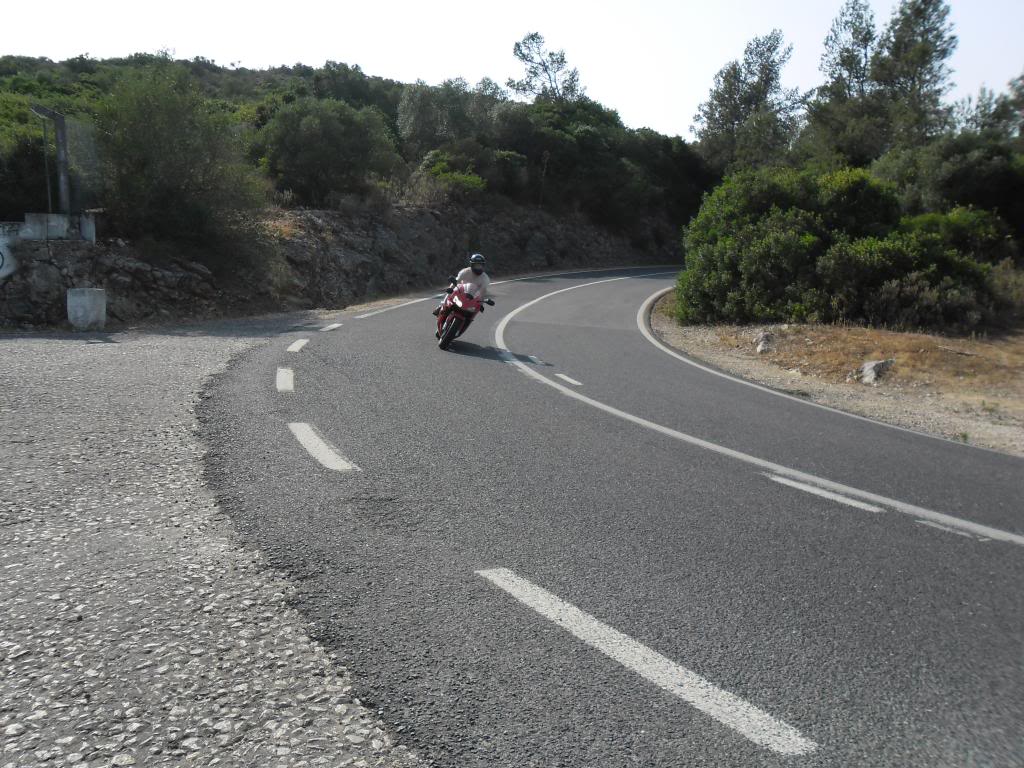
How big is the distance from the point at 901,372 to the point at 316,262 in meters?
17.6

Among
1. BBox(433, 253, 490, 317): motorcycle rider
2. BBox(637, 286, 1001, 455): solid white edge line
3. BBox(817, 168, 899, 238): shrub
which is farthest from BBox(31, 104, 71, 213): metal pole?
BBox(817, 168, 899, 238): shrub

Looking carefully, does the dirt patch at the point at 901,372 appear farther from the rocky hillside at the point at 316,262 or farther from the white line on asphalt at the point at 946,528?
the rocky hillside at the point at 316,262

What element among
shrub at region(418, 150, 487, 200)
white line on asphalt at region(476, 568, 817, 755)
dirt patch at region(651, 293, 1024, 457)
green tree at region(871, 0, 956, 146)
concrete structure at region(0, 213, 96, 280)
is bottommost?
dirt patch at region(651, 293, 1024, 457)

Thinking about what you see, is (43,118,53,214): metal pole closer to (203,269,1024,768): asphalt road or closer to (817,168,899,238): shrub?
(203,269,1024,768): asphalt road

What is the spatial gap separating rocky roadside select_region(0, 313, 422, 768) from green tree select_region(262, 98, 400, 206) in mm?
26442

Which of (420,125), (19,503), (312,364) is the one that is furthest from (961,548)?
(420,125)

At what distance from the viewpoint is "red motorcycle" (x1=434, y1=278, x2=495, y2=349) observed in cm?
1280

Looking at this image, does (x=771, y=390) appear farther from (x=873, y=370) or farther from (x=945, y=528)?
(x=945, y=528)

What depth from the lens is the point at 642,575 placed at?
157 inches

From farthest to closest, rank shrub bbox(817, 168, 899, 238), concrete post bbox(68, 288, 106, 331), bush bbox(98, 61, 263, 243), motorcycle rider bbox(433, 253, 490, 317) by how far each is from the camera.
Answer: shrub bbox(817, 168, 899, 238), bush bbox(98, 61, 263, 243), concrete post bbox(68, 288, 106, 331), motorcycle rider bbox(433, 253, 490, 317)

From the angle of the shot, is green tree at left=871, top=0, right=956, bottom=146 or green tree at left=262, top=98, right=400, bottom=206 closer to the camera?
green tree at left=262, top=98, right=400, bottom=206

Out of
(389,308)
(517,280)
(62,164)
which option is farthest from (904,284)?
(517,280)

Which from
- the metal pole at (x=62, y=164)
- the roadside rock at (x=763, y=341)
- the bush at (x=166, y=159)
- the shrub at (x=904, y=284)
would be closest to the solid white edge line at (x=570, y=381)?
the roadside rock at (x=763, y=341)

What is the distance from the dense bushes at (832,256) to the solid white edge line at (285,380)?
1216 centimetres
